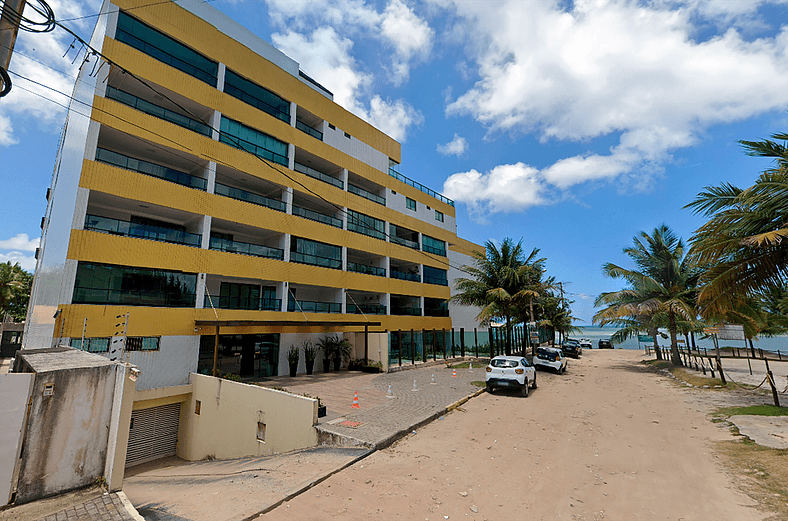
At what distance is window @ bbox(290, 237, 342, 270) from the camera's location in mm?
24594

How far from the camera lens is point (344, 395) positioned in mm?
15312

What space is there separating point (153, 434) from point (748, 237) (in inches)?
891

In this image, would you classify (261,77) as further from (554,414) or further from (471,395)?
(554,414)

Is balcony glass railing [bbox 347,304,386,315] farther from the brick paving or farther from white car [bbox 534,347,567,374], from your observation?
the brick paving

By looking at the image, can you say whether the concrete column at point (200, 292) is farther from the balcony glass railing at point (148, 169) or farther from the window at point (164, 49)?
the window at point (164, 49)

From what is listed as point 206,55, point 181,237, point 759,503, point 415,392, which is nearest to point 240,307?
point 181,237

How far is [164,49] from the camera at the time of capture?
19.8 metres

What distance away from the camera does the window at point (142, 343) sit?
16.5 meters

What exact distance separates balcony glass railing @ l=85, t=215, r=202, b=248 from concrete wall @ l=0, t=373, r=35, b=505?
14.1m

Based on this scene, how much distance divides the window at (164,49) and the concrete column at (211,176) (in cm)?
531

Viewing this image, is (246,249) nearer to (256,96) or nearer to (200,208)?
(200,208)

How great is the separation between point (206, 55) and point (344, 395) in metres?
21.3

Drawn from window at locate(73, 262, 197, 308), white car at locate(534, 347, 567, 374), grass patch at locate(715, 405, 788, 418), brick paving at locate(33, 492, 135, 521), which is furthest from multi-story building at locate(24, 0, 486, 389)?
grass patch at locate(715, 405, 788, 418)

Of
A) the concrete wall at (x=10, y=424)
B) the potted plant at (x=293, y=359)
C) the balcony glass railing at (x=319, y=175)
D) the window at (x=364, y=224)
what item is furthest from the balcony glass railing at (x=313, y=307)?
the concrete wall at (x=10, y=424)
